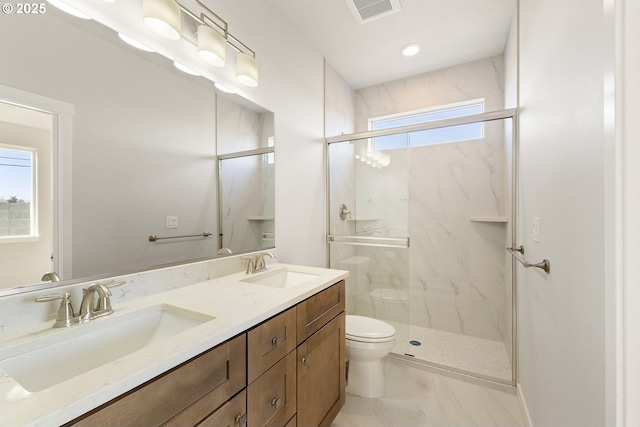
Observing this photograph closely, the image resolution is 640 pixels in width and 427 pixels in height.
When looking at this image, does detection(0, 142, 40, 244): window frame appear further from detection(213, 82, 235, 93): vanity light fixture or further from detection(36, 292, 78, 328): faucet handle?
detection(213, 82, 235, 93): vanity light fixture

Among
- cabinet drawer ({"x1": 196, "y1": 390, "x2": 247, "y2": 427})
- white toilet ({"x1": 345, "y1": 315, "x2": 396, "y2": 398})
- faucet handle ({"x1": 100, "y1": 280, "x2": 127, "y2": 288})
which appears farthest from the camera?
white toilet ({"x1": 345, "y1": 315, "x2": 396, "y2": 398})

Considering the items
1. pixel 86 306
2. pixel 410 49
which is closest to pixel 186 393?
pixel 86 306

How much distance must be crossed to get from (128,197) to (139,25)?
2.42ft

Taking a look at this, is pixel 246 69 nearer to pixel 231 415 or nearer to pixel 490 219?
pixel 231 415

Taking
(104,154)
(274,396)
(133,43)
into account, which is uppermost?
(133,43)

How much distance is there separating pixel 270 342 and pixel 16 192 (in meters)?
0.95

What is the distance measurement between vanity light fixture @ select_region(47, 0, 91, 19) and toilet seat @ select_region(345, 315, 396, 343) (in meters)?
2.02

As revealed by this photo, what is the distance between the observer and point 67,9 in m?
0.94

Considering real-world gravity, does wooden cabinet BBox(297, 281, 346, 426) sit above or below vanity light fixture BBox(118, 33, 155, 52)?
below

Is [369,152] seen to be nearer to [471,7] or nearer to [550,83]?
[471,7]

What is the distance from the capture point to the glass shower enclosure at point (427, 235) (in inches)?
93.9

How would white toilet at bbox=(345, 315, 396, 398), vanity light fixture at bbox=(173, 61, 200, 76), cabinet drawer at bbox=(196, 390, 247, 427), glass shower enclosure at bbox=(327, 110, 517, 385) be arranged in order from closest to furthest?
cabinet drawer at bbox=(196, 390, 247, 427), vanity light fixture at bbox=(173, 61, 200, 76), white toilet at bbox=(345, 315, 396, 398), glass shower enclosure at bbox=(327, 110, 517, 385)

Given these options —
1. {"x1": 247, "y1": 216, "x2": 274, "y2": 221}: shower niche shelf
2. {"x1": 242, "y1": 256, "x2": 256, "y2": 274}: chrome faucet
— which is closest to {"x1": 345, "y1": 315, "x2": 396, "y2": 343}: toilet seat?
{"x1": 242, "y1": 256, "x2": 256, "y2": 274}: chrome faucet

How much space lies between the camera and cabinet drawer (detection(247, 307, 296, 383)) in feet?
2.96
